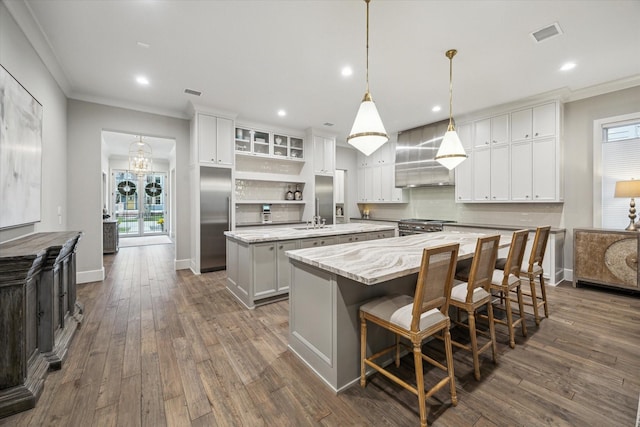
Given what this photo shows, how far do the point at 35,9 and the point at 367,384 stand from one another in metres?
4.22

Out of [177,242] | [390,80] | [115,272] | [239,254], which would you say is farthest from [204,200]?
[390,80]

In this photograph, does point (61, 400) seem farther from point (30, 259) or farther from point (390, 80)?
point (390, 80)

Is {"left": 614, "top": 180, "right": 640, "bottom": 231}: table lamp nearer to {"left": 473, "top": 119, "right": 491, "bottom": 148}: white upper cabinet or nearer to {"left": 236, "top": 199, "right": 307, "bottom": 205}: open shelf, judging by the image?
{"left": 473, "top": 119, "right": 491, "bottom": 148}: white upper cabinet

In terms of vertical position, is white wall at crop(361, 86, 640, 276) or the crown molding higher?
the crown molding

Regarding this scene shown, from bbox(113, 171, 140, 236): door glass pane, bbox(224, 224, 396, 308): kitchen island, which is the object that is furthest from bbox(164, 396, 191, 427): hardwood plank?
bbox(113, 171, 140, 236): door glass pane

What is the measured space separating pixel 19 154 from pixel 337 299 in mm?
3016

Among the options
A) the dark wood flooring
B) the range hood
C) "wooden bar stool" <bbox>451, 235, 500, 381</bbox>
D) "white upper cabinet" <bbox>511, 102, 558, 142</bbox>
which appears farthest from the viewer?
the range hood

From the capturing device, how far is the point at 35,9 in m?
A: 2.46

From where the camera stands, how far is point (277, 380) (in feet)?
6.51

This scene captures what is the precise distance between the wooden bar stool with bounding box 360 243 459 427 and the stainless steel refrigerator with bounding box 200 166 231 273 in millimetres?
3855

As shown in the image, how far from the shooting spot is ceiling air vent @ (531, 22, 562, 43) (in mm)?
2684

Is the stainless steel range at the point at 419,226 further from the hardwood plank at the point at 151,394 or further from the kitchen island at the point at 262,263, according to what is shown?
the hardwood plank at the point at 151,394

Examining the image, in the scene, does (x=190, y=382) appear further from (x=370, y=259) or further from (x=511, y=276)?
(x=511, y=276)

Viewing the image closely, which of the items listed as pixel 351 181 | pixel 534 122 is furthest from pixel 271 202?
pixel 534 122
